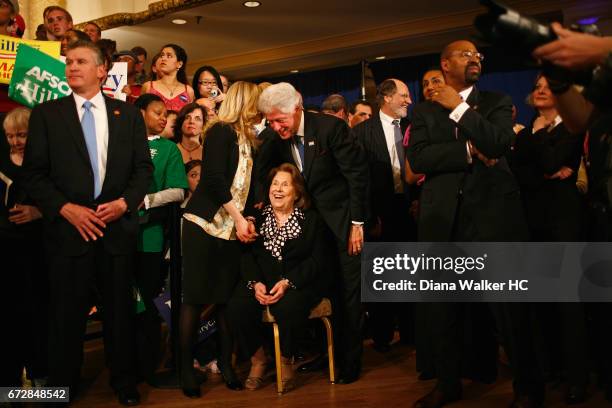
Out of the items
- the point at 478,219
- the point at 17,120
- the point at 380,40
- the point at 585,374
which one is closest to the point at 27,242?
the point at 17,120

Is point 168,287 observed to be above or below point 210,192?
below

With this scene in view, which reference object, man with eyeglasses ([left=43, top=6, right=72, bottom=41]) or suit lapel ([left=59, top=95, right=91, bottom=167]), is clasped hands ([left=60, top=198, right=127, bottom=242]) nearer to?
suit lapel ([left=59, top=95, right=91, bottom=167])

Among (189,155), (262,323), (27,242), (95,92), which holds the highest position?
(95,92)

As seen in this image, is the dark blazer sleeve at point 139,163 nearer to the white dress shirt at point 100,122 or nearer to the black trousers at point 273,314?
the white dress shirt at point 100,122

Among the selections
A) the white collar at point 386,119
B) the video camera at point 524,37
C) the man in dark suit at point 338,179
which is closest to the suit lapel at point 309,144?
the man in dark suit at point 338,179

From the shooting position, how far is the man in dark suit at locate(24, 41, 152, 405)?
301 cm

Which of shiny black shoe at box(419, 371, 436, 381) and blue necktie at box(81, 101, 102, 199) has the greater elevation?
blue necktie at box(81, 101, 102, 199)

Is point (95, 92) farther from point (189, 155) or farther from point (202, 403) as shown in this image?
point (202, 403)

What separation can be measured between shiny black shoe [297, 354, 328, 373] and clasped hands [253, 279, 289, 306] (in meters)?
0.63

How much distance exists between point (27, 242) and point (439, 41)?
7.50 meters

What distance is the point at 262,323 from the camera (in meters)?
3.66

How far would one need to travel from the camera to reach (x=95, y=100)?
313 centimetres

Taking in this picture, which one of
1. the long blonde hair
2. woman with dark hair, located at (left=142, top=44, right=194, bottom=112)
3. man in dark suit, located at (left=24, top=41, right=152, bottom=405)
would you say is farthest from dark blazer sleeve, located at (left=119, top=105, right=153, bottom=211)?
woman with dark hair, located at (left=142, top=44, right=194, bottom=112)

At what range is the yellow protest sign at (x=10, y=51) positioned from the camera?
11.8 feet
